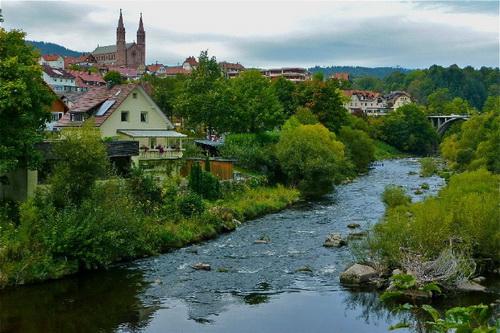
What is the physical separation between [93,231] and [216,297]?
270 inches

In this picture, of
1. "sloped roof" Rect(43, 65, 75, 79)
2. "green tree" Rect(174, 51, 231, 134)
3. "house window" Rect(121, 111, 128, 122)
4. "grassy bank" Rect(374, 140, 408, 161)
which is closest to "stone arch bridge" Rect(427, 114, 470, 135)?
"grassy bank" Rect(374, 140, 408, 161)

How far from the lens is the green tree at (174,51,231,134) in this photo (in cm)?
6131

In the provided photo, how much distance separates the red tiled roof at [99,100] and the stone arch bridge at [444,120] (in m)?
90.9

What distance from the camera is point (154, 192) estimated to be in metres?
34.2

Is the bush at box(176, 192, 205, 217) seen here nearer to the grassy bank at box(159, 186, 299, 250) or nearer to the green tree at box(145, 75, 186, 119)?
the grassy bank at box(159, 186, 299, 250)

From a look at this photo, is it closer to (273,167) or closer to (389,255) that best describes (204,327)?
(389,255)

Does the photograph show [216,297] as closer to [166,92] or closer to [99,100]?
[99,100]

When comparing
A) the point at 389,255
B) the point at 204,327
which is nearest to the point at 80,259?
the point at 204,327

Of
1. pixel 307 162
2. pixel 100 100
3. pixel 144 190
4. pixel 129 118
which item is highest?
pixel 100 100

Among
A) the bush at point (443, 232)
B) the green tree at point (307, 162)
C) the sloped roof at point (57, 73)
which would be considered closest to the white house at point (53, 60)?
the sloped roof at point (57, 73)

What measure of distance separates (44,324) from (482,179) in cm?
2415

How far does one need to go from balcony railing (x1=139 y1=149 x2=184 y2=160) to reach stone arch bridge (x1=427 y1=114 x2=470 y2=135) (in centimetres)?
9124

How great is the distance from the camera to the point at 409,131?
11381 centimetres

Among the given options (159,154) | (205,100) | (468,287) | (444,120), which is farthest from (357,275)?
(444,120)
